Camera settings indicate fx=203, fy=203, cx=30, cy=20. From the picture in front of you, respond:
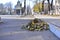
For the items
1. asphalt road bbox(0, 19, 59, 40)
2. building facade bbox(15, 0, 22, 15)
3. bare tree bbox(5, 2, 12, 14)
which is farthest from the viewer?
building facade bbox(15, 0, 22, 15)

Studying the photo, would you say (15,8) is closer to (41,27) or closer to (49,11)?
(49,11)

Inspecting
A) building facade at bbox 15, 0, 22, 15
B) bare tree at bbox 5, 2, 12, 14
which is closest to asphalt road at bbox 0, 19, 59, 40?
bare tree at bbox 5, 2, 12, 14

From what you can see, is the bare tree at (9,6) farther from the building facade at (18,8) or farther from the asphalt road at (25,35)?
the asphalt road at (25,35)

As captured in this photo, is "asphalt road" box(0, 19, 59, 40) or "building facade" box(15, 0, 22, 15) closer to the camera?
"asphalt road" box(0, 19, 59, 40)

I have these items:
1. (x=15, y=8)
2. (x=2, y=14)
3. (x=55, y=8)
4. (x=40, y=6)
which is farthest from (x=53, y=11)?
(x=2, y=14)

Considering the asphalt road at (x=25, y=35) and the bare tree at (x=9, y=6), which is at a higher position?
the bare tree at (x=9, y=6)

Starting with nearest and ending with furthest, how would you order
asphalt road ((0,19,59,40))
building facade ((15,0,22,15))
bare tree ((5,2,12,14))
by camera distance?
asphalt road ((0,19,59,40))
bare tree ((5,2,12,14))
building facade ((15,0,22,15))

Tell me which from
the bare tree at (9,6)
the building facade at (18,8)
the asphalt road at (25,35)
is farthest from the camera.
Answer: the building facade at (18,8)

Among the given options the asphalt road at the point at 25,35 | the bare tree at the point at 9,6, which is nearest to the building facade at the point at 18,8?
the bare tree at the point at 9,6

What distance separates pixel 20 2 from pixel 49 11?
520 cm

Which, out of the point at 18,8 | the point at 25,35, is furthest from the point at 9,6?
the point at 25,35

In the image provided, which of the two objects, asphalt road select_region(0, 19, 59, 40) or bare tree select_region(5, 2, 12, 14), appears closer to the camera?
asphalt road select_region(0, 19, 59, 40)

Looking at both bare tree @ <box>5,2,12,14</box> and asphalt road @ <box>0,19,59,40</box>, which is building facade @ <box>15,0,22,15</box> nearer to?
bare tree @ <box>5,2,12,14</box>

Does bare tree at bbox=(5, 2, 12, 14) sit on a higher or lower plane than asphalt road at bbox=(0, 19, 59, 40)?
higher
